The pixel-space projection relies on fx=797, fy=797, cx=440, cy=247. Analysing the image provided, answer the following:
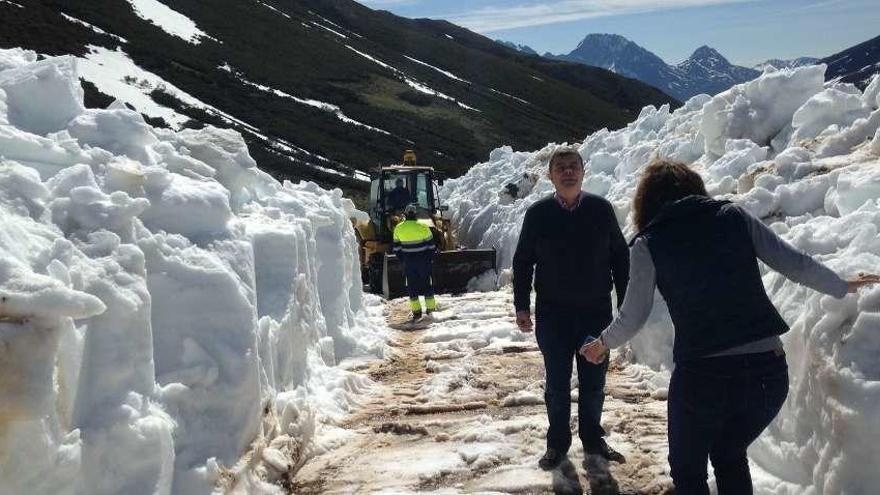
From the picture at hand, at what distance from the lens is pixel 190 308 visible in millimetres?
4184

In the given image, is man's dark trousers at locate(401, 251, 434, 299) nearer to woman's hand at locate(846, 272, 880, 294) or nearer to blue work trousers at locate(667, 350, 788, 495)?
blue work trousers at locate(667, 350, 788, 495)

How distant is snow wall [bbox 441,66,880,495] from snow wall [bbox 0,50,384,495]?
2634 mm

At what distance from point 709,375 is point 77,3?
5497 cm

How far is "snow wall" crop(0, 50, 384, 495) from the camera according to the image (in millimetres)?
2859

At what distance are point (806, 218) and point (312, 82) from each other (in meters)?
55.2

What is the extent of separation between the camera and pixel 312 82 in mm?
58250

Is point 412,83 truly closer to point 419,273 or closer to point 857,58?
point 419,273

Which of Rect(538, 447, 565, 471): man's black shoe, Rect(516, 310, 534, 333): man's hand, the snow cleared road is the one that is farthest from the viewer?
Rect(516, 310, 534, 333): man's hand

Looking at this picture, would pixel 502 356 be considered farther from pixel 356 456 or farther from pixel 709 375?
pixel 709 375

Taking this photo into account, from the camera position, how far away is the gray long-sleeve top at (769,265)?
114 inches

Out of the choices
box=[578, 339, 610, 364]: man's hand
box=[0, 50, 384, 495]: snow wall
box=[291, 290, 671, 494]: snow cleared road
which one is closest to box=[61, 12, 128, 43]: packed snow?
box=[291, 290, 671, 494]: snow cleared road

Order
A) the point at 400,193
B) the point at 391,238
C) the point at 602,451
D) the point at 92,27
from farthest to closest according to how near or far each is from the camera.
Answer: the point at 92,27, the point at 400,193, the point at 391,238, the point at 602,451

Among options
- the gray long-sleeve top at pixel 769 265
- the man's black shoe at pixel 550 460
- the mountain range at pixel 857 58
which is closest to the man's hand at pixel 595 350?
the gray long-sleeve top at pixel 769 265

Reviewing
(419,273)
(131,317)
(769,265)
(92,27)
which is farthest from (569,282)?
(92,27)
